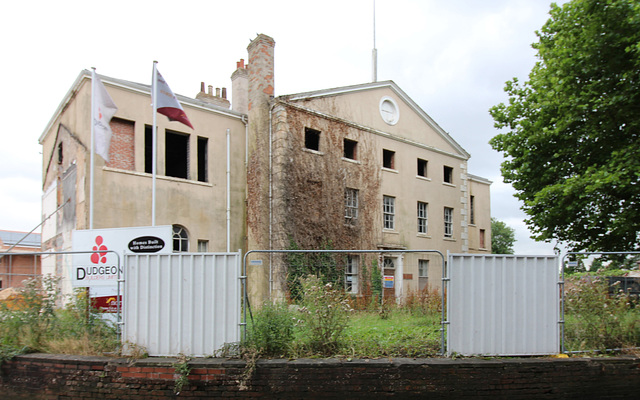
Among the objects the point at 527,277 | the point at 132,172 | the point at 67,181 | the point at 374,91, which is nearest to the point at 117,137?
the point at 132,172

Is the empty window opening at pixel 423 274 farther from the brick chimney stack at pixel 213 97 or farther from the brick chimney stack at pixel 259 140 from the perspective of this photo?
the brick chimney stack at pixel 213 97

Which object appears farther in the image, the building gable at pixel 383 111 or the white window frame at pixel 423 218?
the white window frame at pixel 423 218

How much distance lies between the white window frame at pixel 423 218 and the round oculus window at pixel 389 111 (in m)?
4.77

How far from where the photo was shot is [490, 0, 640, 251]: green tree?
15.0 metres

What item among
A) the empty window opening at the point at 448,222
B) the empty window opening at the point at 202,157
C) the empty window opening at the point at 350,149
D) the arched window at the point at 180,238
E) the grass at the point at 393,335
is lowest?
the grass at the point at 393,335

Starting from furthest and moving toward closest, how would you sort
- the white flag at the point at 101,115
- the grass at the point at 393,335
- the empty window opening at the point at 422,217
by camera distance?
the empty window opening at the point at 422,217 → the white flag at the point at 101,115 → the grass at the point at 393,335

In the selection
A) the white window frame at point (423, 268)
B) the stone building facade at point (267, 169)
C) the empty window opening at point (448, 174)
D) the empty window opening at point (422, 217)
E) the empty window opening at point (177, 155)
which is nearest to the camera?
the white window frame at point (423, 268)

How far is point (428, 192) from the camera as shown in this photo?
2680 centimetres

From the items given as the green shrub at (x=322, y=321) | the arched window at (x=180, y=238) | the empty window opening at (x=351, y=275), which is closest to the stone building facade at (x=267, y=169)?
the arched window at (x=180, y=238)

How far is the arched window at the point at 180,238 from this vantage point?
18.9 m

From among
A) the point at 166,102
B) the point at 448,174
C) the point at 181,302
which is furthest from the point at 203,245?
the point at 448,174

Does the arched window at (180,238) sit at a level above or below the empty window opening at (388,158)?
below

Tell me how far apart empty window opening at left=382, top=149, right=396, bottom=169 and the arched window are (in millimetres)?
11023

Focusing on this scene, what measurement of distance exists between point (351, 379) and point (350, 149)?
58.7 ft
